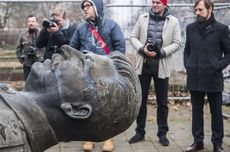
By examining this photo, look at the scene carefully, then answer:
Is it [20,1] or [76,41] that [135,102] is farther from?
[20,1]

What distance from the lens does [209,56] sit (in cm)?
582

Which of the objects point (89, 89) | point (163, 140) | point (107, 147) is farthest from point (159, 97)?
point (89, 89)

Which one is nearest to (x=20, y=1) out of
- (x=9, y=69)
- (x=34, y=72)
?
(x=9, y=69)

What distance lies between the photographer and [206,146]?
21.1 feet

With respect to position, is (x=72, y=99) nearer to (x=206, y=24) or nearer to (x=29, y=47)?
(x=206, y=24)

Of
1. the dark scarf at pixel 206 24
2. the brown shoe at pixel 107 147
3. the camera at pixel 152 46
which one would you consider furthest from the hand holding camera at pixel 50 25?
the dark scarf at pixel 206 24

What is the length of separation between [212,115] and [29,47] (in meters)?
2.85

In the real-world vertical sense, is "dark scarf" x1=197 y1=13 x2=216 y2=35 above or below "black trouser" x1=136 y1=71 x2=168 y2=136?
above

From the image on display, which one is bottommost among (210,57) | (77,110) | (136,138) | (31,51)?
(136,138)

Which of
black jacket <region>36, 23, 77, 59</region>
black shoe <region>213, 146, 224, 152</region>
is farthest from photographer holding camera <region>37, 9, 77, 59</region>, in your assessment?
black shoe <region>213, 146, 224, 152</region>

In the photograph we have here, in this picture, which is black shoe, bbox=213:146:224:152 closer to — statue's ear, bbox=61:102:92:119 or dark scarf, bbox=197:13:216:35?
dark scarf, bbox=197:13:216:35

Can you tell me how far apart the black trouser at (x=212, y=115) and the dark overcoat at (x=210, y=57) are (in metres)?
0.16

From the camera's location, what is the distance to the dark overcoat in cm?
582

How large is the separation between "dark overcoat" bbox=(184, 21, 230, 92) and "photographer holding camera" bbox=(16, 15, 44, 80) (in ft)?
7.63
